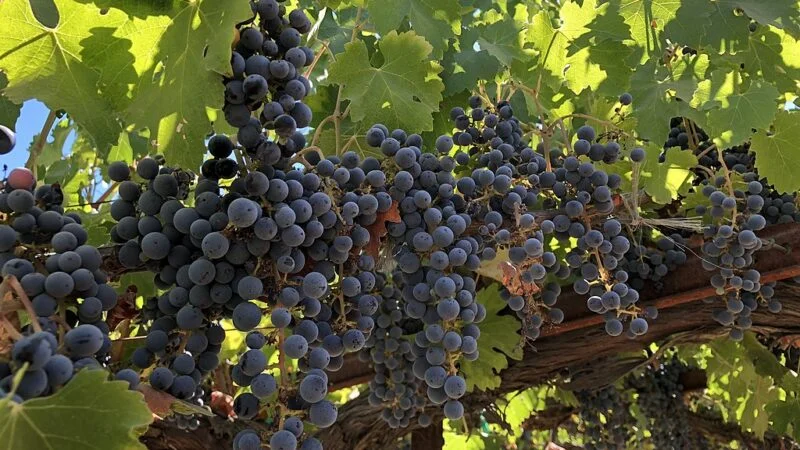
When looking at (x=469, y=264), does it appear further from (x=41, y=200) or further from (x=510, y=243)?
(x=41, y=200)

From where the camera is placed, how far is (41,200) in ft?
4.52

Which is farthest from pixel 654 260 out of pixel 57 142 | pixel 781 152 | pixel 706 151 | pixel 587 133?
pixel 57 142

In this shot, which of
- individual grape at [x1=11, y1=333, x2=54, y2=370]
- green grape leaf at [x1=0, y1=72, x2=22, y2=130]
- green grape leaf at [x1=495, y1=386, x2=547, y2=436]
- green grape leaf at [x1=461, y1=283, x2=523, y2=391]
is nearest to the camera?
individual grape at [x1=11, y1=333, x2=54, y2=370]

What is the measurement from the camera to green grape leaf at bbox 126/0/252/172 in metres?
1.48

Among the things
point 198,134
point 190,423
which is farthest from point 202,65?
point 190,423

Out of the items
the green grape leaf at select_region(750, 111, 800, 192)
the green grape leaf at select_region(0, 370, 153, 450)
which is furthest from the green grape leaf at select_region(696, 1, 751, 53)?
the green grape leaf at select_region(0, 370, 153, 450)

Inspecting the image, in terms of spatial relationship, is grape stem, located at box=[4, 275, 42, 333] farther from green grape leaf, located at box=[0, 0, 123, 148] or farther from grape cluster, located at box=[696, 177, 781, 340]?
grape cluster, located at box=[696, 177, 781, 340]

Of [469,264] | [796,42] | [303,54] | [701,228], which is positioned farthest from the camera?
[796,42]

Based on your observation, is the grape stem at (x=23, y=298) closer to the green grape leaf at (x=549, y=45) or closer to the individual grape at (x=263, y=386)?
the individual grape at (x=263, y=386)

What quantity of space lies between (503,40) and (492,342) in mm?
1138

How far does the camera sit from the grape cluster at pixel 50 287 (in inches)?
38.5

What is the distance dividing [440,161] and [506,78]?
0.91 m

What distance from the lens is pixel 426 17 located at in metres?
2.24

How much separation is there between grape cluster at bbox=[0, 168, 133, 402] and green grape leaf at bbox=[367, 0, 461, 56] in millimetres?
1121
